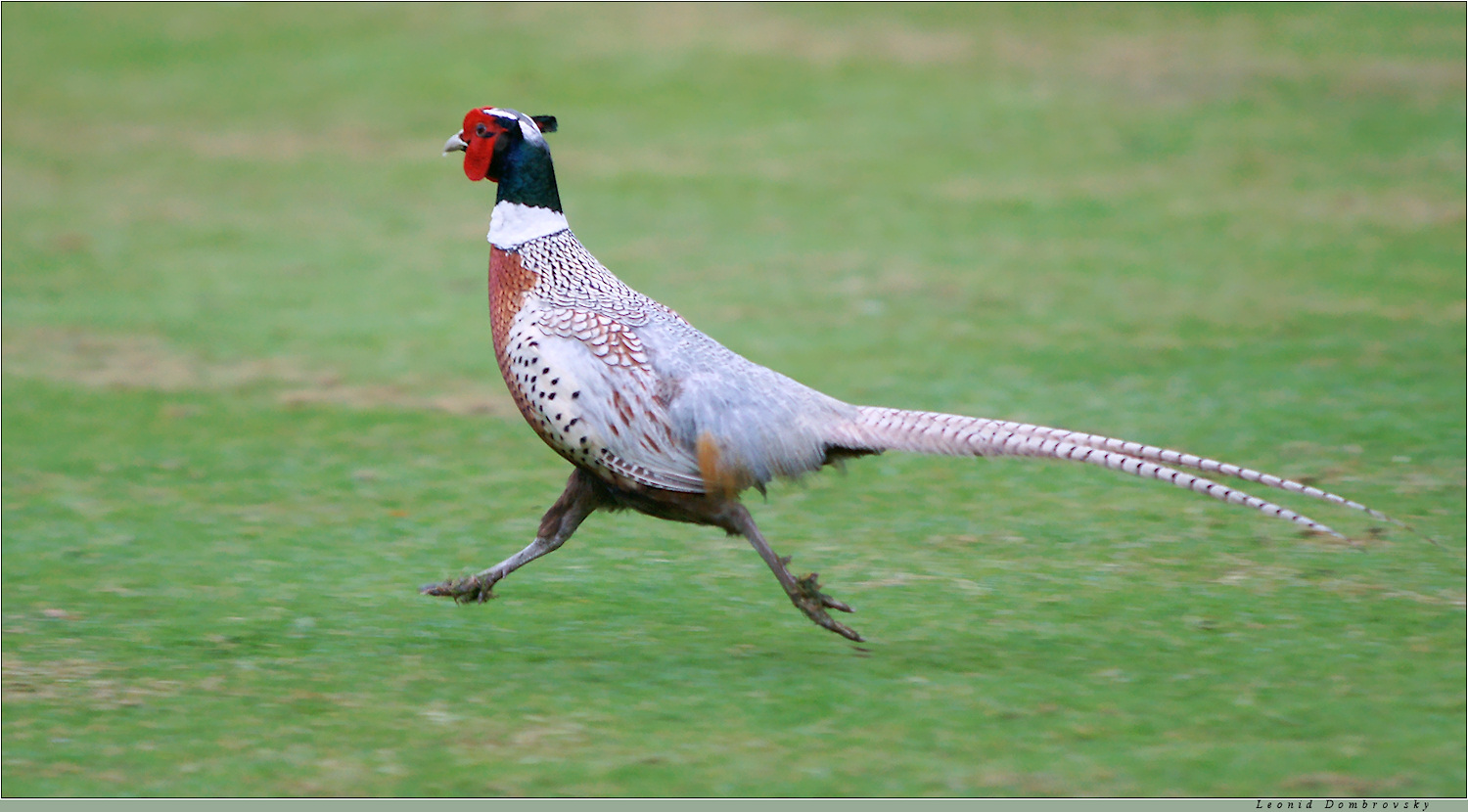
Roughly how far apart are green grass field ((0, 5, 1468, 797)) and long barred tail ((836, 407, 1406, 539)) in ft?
1.50

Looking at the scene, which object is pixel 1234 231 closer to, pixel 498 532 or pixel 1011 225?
pixel 1011 225

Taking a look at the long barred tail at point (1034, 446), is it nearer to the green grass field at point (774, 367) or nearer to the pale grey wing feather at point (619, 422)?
the green grass field at point (774, 367)

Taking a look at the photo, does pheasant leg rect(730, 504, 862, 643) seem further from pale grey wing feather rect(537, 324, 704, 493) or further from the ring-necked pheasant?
pale grey wing feather rect(537, 324, 704, 493)

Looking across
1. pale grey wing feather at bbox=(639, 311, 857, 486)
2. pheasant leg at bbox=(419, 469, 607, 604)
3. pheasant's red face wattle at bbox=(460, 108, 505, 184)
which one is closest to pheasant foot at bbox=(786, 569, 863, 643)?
pale grey wing feather at bbox=(639, 311, 857, 486)

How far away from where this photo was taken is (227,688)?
596cm

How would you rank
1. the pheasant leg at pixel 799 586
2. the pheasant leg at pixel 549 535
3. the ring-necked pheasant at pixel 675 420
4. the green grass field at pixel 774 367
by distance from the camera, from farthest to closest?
the pheasant leg at pixel 549 535
the pheasant leg at pixel 799 586
the ring-necked pheasant at pixel 675 420
the green grass field at pixel 774 367

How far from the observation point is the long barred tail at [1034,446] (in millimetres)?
5570

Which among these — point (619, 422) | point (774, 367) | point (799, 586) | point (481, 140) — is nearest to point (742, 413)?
point (619, 422)

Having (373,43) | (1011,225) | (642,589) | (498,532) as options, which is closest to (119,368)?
(498,532)

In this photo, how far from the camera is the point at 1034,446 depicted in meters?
5.79

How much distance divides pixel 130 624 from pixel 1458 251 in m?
12.6

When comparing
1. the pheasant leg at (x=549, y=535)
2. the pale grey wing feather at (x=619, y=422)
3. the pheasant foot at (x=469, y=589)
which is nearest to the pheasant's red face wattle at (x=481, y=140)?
the pale grey wing feather at (x=619, y=422)

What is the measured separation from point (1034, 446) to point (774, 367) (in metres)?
6.00

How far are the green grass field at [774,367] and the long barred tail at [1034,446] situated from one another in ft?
1.50
